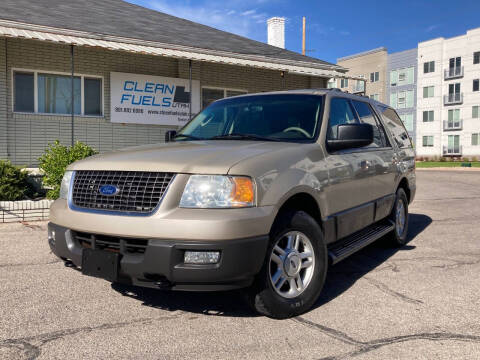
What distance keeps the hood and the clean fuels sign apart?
29.1ft

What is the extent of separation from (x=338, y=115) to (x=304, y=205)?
4.07 ft

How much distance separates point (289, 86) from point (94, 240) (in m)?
13.0

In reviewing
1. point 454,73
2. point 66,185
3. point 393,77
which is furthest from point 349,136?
point 393,77

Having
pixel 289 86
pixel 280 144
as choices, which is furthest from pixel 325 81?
pixel 280 144

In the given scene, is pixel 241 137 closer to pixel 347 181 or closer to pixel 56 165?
pixel 347 181

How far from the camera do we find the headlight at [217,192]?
118 inches

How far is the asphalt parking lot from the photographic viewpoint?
2.85 metres

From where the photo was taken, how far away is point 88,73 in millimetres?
11773

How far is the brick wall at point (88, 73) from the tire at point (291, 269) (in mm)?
9386

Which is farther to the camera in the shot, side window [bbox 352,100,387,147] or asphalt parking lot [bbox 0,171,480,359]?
side window [bbox 352,100,387,147]

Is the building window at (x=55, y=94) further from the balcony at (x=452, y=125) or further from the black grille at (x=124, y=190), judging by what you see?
the balcony at (x=452, y=125)

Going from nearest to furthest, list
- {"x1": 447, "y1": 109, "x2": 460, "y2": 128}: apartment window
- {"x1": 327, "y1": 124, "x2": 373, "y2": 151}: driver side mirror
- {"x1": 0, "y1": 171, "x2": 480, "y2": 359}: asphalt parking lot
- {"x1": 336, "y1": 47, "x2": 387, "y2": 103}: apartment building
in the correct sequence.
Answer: {"x1": 0, "y1": 171, "x2": 480, "y2": 359}: asphalt parking lot
{"x1": 327, "y1": 124, "x2": 373, "y2": 151}: driver side mirror
{"x1": 447, "y1": 109, "x2": 460, "y2": 128}: apartment window
{"x1": 336, "y1": 47, "x2": 387, "y2": 103}: apartment building

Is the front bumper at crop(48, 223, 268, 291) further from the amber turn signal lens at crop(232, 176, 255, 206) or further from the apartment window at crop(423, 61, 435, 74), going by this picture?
the apartment window at crop(423, 61, 435, 74)

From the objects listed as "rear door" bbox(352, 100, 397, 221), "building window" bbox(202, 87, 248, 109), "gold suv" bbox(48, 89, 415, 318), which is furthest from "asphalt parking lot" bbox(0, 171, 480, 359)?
"building window" bbox(202, 87, 248, 109)
